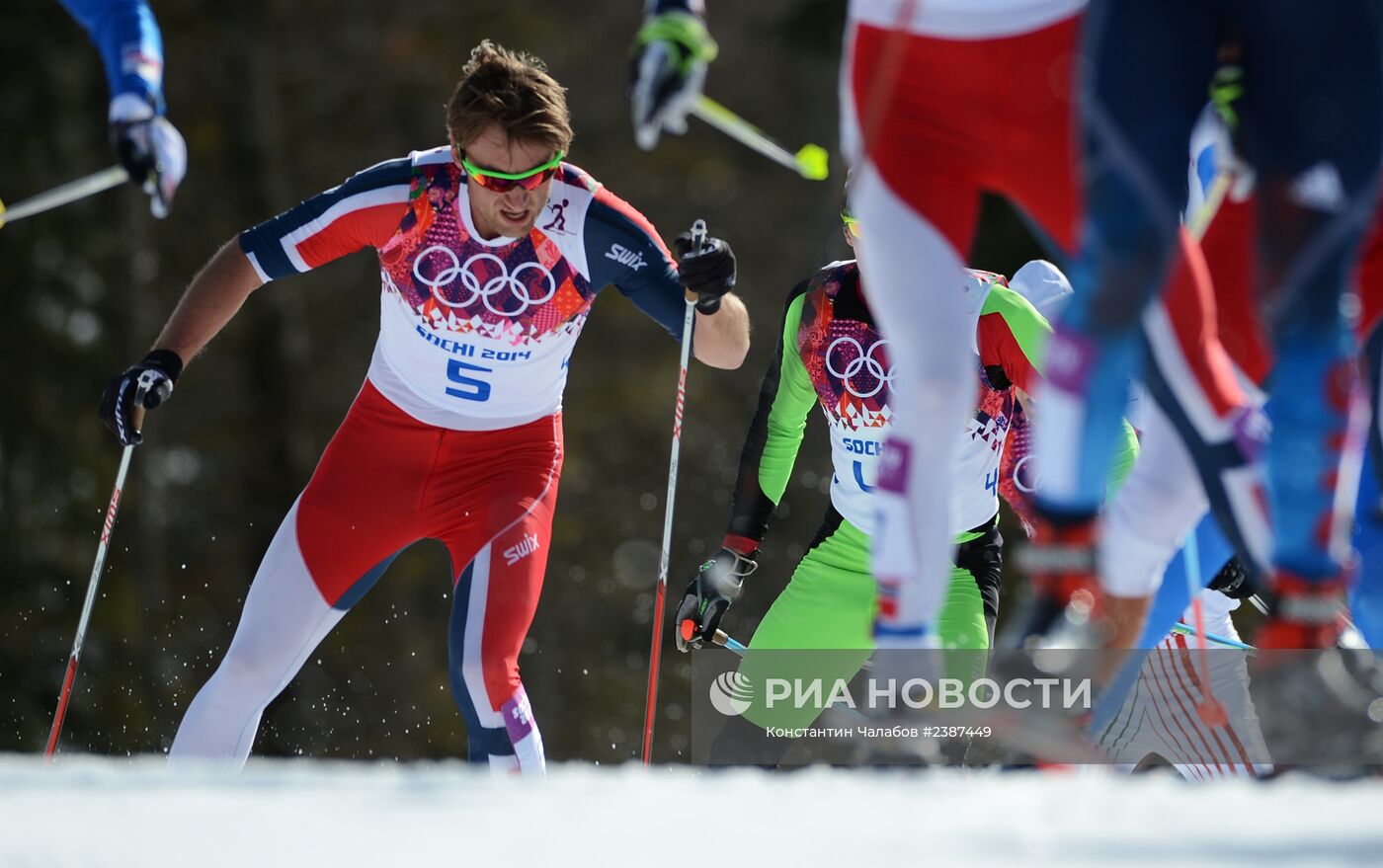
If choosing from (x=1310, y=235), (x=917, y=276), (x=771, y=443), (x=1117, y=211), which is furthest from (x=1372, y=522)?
(x=771, y=443)

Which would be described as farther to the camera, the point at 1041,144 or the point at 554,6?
the point at 554,6

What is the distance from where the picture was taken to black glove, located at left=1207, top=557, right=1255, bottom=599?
198 inches

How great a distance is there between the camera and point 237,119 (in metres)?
14.2

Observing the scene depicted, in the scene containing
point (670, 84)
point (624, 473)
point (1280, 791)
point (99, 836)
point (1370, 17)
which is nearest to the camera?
point (99, 836)

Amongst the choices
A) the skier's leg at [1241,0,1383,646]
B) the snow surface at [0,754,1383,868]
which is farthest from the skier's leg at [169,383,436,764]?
the skier's leg at [1241,0,1383,646]

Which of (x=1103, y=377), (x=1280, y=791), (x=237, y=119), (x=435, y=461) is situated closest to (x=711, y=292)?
(x=435, y=461)

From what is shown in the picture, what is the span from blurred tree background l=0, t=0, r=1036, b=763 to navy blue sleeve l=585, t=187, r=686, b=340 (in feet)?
24.0

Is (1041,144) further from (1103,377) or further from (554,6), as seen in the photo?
(554,6)

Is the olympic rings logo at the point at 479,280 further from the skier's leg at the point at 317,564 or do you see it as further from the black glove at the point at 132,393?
the black glove at the point at 132,393

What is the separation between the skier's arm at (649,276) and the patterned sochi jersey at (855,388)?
0.55 ft

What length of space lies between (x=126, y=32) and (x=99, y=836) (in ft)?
7.23

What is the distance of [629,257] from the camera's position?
4.96m

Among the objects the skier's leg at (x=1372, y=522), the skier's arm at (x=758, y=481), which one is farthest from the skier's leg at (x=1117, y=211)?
the skier's arm at (x=758, y=481)

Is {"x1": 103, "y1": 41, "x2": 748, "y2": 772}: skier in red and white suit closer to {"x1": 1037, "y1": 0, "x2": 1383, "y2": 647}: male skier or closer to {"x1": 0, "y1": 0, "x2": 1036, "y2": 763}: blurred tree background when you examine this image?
{"x1": 1037, "y1": 0, "x2": 1383, "y2": 647}: male skier
